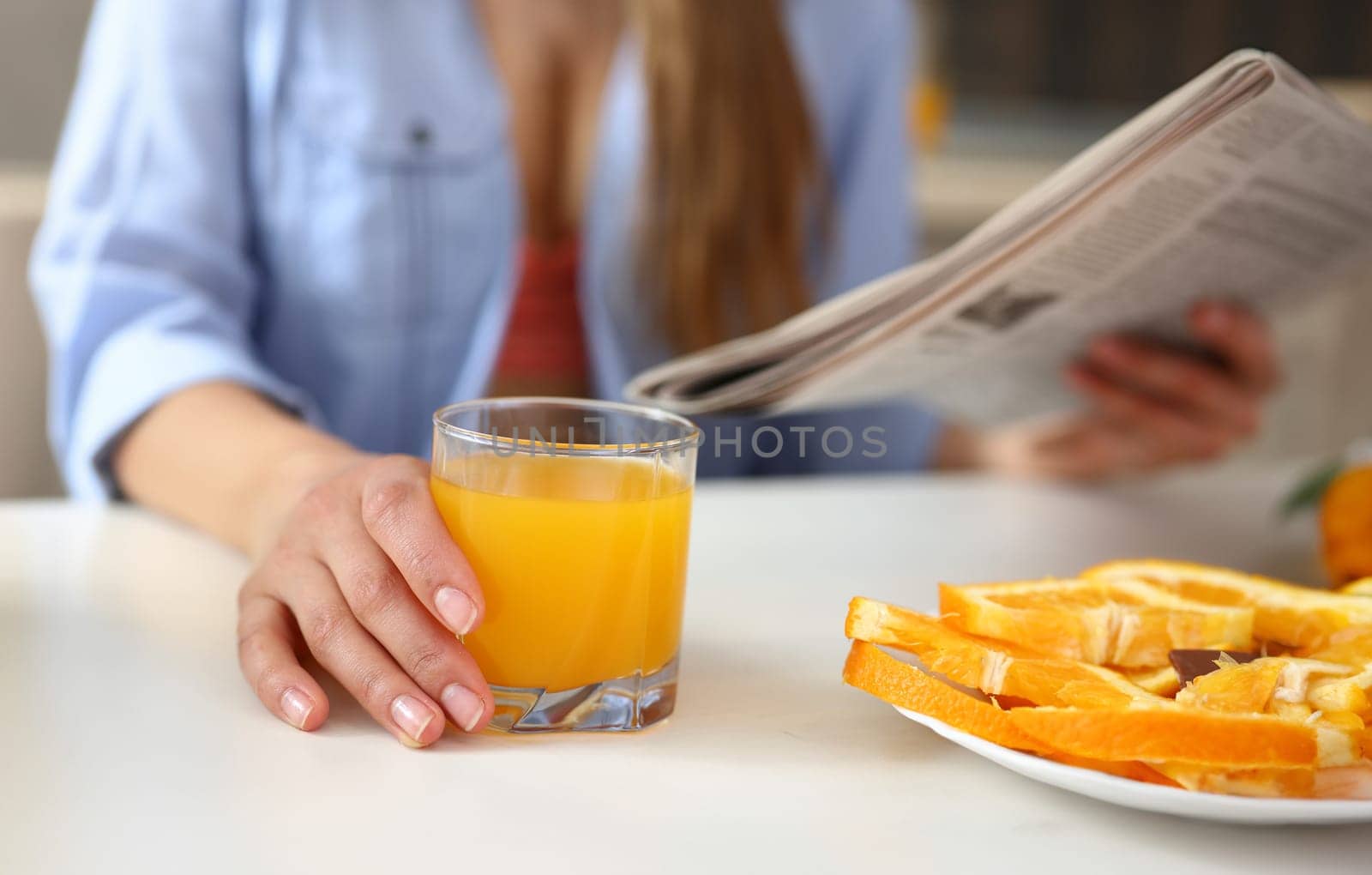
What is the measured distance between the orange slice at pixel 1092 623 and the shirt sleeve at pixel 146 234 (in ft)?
1.55

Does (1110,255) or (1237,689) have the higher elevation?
(1110,255)

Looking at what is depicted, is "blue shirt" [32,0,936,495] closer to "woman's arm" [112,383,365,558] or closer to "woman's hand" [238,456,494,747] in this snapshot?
"woman's arm" [112,383,365,558]

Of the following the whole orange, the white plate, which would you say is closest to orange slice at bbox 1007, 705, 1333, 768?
the white plate

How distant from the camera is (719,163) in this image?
1116 mm

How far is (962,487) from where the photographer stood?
98cm

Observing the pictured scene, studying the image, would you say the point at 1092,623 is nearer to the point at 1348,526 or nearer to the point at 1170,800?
the point at 1170,800

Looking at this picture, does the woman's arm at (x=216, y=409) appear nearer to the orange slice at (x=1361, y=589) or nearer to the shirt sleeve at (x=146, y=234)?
the shirt sleeve at (x=146, y=234)

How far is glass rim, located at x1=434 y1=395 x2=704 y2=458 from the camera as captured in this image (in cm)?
47

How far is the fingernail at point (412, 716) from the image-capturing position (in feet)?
1.51

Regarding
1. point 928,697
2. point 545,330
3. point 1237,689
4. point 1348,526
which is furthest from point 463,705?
point 545,330

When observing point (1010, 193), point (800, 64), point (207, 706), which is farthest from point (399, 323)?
point (1010, 193)

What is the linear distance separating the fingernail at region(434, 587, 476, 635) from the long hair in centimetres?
69

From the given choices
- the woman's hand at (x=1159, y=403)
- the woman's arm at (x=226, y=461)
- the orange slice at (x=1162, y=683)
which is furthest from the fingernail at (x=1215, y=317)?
the woman's arm at (x=226, y=461)

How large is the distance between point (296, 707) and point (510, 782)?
0.30 ft
